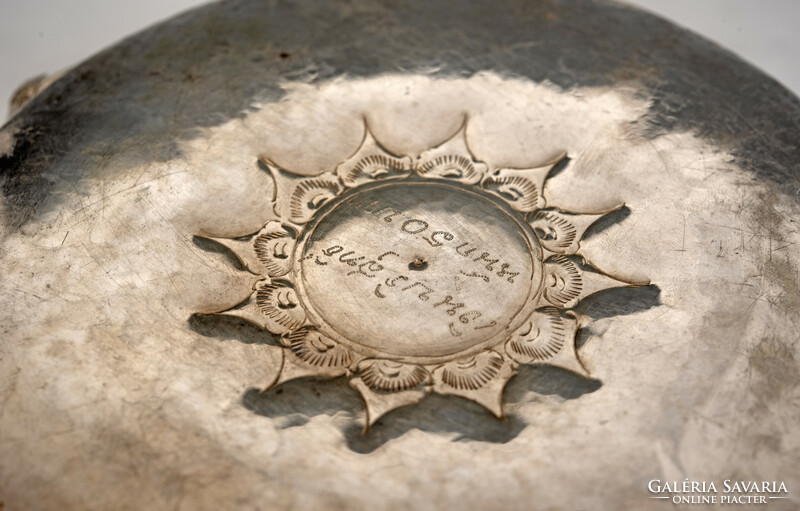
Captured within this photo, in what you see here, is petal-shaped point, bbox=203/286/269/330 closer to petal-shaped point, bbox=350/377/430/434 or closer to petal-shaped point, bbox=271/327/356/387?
petal-shaped point, bbox=271/327/356/387

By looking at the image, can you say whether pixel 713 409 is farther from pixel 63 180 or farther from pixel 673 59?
pixel 63 180

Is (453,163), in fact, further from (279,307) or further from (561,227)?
(279,307)

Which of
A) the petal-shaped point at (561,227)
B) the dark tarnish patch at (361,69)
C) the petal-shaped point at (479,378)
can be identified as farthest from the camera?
the dark tarnish patch at (361,69)

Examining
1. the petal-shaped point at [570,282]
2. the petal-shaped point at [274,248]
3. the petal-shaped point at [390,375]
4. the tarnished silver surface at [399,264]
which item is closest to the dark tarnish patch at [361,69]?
the tarnished silver surface at [399,264]

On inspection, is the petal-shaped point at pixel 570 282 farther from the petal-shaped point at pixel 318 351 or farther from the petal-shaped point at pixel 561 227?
the petal-shaped point at pixel 318 351

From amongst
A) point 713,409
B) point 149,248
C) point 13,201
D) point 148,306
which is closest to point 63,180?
point 13,201

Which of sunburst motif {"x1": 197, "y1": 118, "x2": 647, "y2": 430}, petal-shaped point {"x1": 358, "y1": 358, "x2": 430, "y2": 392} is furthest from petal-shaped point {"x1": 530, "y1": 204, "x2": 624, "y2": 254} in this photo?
petal-shaped point {"x1": 358, "y1": 358, "x2": 430, "y2": 392}
